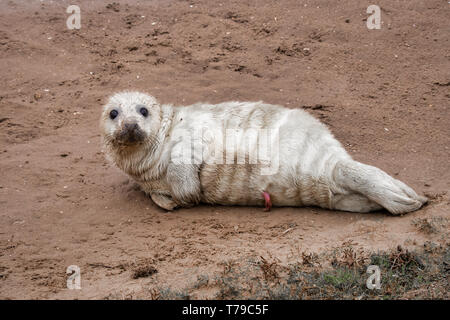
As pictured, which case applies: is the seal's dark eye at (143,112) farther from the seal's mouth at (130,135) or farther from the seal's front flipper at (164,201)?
the seal's front flipper at (164,201)

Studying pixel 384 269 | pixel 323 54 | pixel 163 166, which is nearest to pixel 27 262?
pixel 163 166

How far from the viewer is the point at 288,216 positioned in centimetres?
483

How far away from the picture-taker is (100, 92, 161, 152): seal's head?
5055 millimetres

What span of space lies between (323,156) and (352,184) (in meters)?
0.41

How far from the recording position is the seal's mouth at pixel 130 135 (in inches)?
197

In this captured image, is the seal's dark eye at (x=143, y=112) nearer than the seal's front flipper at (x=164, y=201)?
No

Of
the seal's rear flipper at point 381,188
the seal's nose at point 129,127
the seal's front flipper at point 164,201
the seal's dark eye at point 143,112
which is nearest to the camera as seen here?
the seal's rear flipper at point 381,188

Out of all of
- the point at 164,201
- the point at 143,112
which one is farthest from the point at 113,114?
the point at 164,201

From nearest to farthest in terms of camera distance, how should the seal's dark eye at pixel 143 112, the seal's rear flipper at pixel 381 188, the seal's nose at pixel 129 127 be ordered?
the seal's rear flipper at pixel 381 188
the seal's nose at pixel 129 127
the seal's dark eye at pixel 143 112

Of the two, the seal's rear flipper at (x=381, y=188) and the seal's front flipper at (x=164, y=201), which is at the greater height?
the seal's rear flipper at (x=381, y=188)

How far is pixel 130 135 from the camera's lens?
5.04 m

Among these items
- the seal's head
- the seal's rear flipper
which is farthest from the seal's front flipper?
the seal's rear flipper

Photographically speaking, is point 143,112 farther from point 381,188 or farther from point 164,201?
point 381,188

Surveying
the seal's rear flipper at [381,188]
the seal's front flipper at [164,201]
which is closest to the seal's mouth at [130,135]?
the seal's front flipper at [164,201]
